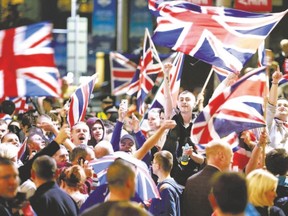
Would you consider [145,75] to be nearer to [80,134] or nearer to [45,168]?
[80,134]

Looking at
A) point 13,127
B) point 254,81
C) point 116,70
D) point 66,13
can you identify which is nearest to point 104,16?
point 66,13

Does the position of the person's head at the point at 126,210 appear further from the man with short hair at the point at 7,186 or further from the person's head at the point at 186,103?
the person's head at the point at 186,103

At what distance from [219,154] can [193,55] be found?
130 inches

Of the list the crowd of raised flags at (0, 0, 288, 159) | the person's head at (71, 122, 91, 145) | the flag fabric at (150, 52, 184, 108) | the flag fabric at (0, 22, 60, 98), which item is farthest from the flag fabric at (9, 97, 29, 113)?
the flag fabric at (0, 22, 60, 98)

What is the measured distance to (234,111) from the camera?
1278cm

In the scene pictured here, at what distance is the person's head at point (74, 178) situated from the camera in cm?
1147

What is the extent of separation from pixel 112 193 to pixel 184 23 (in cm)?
643

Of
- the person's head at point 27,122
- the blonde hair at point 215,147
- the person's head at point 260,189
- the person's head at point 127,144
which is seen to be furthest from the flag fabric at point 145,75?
the person's head at point 260,189

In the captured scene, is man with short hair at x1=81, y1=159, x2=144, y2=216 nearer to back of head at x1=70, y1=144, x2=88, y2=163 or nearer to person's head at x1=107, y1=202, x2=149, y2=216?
person's head at x1=107, y1=202, x2=149, y2=216

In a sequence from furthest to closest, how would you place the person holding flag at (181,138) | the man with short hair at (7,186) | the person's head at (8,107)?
the person's head at (8,107)
the person holding flag at (181,138)
the man with short hair at (7,186)

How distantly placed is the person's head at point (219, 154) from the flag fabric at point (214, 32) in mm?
2745

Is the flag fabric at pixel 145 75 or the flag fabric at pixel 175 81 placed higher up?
the flag fabric at pixel 175 81

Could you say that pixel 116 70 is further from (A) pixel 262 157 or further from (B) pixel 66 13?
(B) pixel 66 13

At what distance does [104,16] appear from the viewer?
40.6 meters
